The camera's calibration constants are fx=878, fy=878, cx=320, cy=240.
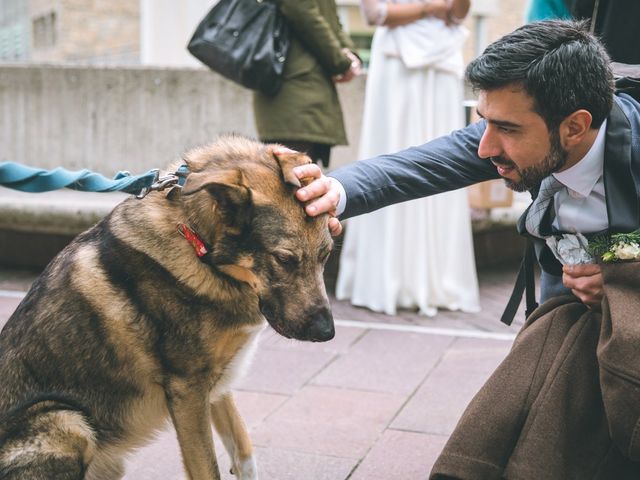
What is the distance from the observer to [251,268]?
8.52 ft

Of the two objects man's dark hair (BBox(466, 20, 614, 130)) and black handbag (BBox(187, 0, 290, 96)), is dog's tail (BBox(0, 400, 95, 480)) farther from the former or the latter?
black handbag (BBox(187, 0, 290, 96))

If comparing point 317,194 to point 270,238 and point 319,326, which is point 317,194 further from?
point 319,326

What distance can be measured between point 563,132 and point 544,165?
109 millimetres

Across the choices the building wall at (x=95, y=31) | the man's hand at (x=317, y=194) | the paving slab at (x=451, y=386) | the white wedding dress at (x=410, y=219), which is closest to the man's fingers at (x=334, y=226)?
the man's hand at (x=317, y=194)

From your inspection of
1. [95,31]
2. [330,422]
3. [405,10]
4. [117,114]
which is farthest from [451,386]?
[95,31]

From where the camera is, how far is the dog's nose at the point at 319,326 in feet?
8.35

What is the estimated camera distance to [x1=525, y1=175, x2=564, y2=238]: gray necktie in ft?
8.66

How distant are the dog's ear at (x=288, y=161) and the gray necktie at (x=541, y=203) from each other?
28.4 inches

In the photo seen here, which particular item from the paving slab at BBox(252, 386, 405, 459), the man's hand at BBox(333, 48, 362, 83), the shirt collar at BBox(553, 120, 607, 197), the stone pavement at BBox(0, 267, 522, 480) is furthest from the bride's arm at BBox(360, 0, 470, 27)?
the shirt collar at BBox(553, 120, 607, 197)

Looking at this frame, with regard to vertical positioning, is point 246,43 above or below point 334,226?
above

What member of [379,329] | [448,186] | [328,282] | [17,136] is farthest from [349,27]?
[448,186]

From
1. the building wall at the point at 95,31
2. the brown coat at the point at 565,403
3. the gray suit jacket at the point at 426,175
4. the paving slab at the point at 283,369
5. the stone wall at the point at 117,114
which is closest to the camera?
the brown coat at the point at 565,403

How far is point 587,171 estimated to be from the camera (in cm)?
251

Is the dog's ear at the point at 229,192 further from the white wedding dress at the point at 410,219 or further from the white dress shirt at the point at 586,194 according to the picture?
the white wedding dress at the point at 410,219
